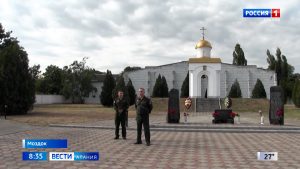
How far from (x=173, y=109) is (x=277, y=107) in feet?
17.4

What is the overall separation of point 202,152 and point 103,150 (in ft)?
8.73

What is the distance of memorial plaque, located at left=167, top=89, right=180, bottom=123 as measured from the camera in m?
19.9

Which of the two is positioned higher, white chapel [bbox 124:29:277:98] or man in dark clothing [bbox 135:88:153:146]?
white chapel [bbox 124:29:277:98]

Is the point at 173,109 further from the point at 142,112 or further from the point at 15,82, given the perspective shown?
the point at 15,82

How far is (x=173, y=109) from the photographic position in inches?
790

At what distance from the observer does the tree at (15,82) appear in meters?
25.9

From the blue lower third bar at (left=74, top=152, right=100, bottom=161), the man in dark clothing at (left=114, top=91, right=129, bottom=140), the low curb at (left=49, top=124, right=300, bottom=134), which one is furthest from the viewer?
the low curb at (left=49, top=124, right=300, bottom=134)

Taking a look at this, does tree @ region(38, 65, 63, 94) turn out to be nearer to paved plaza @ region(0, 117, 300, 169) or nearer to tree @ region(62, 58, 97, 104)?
tree @ region(62, 58, 97, 104)

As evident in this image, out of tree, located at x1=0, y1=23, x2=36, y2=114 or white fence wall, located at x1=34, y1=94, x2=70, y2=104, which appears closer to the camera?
tree, located at x1=0, y1=23, x2=36, y2=114

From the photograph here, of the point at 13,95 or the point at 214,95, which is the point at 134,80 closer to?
the point at 214,95

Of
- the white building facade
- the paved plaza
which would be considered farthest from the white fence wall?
the paved plaza

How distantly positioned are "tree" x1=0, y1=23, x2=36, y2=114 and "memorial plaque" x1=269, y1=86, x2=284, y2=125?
16.8m

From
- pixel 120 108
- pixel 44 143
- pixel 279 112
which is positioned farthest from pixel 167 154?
pixel 279 112

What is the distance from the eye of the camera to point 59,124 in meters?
18.5
